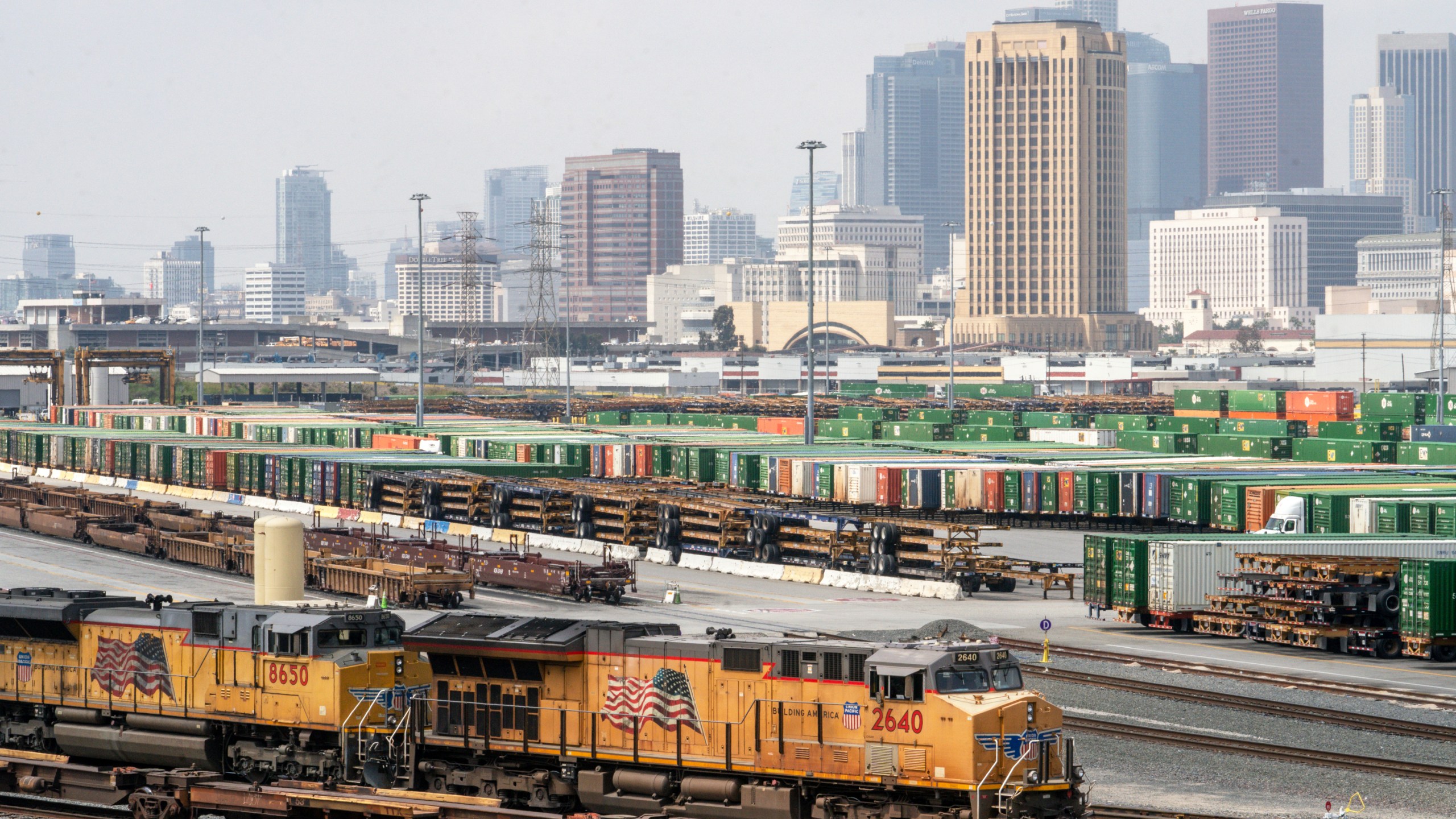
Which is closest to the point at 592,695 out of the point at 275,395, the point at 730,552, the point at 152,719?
the point at 152,719

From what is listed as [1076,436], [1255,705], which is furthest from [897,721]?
[1076,436]

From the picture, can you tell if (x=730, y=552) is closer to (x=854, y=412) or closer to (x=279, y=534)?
(x=279, y=534)

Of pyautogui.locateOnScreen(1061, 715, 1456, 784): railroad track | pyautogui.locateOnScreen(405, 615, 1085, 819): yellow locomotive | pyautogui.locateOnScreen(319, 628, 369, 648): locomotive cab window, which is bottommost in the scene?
pyautogui.locateOnScreen(1061, 715, 1456, 784): railroad track

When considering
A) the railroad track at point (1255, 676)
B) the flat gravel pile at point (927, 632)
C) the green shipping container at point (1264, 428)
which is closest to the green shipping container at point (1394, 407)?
the green shipping container at point (1264, 428)

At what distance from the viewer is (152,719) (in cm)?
2844

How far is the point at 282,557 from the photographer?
3647 cm

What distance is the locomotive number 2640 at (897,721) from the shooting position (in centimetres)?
2253

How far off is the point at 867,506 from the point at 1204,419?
46307 mm

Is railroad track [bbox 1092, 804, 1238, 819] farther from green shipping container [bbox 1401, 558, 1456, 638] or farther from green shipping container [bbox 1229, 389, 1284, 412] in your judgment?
green shipping container [bbox 1229, 389, 1284, 412]

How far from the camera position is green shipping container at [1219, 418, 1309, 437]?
341ft

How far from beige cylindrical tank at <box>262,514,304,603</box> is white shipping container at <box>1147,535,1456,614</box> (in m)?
23.2

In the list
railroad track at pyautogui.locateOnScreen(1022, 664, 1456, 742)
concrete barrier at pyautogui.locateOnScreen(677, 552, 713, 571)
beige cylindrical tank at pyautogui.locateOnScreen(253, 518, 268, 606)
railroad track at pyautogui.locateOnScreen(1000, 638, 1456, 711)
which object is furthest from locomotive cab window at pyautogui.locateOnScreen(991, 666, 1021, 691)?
concrete barrier at pyautogui.locateOnScreen(677, 552, 713, 571)

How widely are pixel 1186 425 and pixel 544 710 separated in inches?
3610

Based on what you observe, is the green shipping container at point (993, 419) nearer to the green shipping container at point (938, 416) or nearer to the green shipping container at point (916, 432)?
the green shipping container at point (938, 416)
